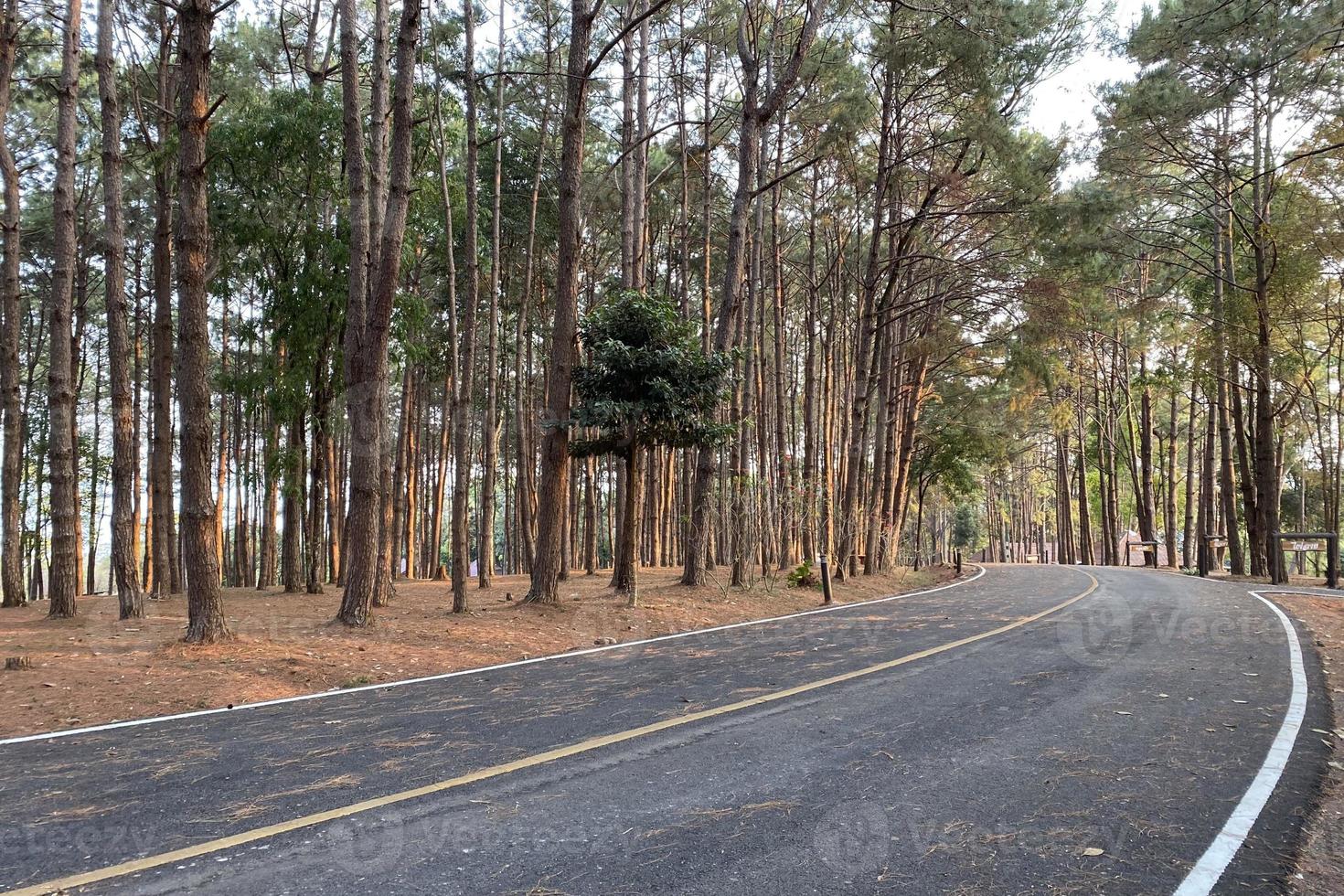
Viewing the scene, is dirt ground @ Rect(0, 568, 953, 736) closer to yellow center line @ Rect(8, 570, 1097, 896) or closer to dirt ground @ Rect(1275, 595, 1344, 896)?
yellow center line @ Rect(8, 570, 1097, 896)

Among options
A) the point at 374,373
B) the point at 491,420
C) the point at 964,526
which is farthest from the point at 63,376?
the point at 964,526

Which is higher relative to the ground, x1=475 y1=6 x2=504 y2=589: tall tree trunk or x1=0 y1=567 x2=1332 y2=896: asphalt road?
x1=475 y1=6 x2=504 y2=589: tall tree trunk

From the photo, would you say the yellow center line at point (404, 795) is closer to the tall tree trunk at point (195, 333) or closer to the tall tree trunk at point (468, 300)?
the tall tree trunk at point (195, 333)

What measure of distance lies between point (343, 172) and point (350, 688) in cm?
1267

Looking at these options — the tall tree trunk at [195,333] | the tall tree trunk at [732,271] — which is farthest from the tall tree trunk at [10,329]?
the tall tree trunk at [732,271]

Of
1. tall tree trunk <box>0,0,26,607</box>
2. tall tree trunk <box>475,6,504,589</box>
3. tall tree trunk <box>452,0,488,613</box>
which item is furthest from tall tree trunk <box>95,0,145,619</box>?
tall tree trunk <box>475,6,504,589</box>

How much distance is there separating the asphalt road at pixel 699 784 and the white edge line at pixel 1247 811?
4cm

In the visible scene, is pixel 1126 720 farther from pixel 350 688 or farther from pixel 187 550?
pixel 187 550

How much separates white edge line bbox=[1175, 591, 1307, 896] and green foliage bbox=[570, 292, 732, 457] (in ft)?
26.4

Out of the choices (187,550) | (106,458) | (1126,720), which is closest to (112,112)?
(187,550)

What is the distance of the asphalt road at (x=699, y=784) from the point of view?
3049mm

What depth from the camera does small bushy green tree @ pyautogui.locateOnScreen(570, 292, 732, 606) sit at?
1171cm

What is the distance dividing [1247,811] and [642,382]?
9.21m

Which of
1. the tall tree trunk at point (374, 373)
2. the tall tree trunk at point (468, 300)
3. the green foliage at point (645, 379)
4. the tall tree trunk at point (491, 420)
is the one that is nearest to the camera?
the tall tree trunk at point (374, 373)
